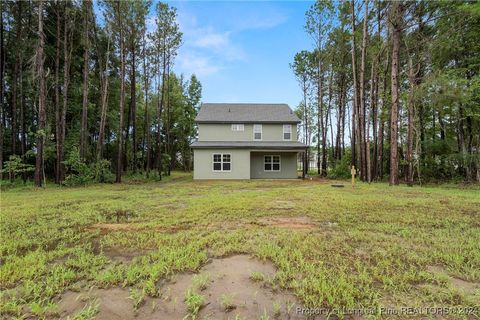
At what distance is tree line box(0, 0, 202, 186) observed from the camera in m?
13.7

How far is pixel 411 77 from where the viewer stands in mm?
12906

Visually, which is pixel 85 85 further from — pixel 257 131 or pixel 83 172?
pixel 257 131

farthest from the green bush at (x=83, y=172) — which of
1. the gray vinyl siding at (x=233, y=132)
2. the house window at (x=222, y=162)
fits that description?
the gray vinyl siding at (x=233, y=132)

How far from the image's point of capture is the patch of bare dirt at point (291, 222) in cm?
457

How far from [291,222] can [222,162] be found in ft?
43.0

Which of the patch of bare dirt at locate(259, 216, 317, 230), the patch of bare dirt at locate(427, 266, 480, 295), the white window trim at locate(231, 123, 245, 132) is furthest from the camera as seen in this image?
the white window trim at locate(231, 123, 245, 132)

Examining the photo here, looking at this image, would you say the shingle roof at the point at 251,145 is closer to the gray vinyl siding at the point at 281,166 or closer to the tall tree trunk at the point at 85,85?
the gray vinyl siding at the point at 281,166

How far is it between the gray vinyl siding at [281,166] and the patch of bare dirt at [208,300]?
53.2ft

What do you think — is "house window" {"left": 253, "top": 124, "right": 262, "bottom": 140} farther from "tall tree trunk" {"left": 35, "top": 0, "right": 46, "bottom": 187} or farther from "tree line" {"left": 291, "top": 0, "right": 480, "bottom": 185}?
"tall tree trunk" {"left": 35, "top": 0, "right": 46, "bottom": 187}

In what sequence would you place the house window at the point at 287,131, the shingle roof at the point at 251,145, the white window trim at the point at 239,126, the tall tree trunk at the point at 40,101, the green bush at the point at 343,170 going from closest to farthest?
the tall tree trunk at the point at 40,101 < the shingle roof at the point at 251,145 < the green bush at the point at 343,170 < the white window trim at the point at 239,126 < the house window at the point at 287,131

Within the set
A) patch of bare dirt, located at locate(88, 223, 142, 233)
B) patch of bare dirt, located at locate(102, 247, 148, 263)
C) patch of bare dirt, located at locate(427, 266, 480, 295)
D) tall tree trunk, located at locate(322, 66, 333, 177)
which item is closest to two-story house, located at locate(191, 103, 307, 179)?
tall tree trunk, located at locate(322, 66, 333, 177)

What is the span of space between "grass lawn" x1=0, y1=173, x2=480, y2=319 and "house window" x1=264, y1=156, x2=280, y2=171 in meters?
13.5

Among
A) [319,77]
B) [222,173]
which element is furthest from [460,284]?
[319,77]

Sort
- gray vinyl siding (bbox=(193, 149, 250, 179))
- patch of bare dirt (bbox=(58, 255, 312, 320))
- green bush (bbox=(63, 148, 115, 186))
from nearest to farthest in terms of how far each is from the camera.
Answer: patch of bare dirt (bbox=(58, 255, 312, 320)), green bush (bbox=(63, 148, 115, 186)), gray vinyl siding (bbox=(193, 149, 250, 179))
